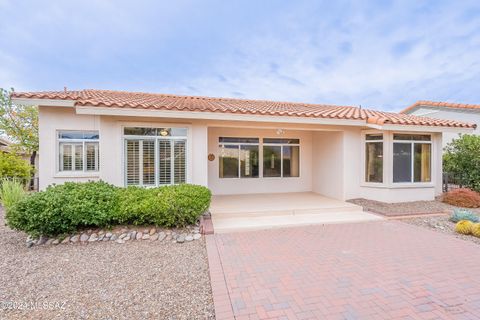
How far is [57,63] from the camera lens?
18375mm

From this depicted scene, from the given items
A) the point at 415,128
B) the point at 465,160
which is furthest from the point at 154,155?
the point at 465,160

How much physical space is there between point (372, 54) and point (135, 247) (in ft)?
65.1

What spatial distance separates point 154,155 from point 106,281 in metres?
5.80

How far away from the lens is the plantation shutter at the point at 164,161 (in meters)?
10.0

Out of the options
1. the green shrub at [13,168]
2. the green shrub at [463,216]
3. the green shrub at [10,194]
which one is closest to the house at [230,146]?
the green shrub at [10,194]

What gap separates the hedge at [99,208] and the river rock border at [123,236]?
215 mm

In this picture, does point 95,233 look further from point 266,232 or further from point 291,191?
point 291,191

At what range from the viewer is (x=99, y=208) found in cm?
729

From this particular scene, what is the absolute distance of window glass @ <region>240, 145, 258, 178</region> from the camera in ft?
45.8

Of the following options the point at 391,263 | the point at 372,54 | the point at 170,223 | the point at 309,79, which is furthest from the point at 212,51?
the point at 391,263

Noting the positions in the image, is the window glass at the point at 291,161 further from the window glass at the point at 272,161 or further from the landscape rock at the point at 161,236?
the landscape rock at the point at 161,236

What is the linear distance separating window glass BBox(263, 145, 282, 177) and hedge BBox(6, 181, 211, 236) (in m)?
6.40

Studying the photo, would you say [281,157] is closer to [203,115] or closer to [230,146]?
[230,146]

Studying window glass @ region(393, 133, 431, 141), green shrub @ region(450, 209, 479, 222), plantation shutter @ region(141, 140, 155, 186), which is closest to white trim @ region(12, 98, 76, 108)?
plantation shutter @ region(141, 140, 155, 186)
